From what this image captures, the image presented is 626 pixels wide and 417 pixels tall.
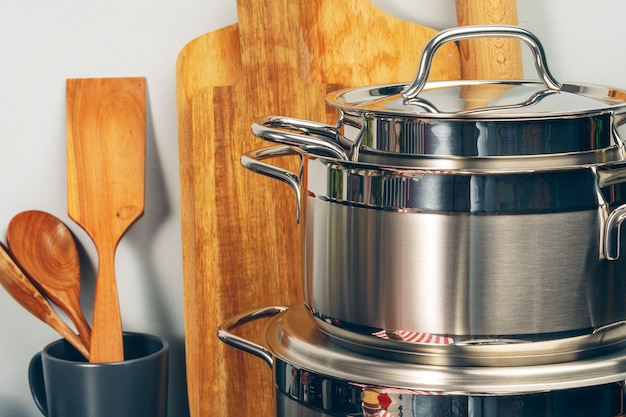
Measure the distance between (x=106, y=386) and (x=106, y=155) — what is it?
26 centimetres

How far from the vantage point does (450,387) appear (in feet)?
1.88

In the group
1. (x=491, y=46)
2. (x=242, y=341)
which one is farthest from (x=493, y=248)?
(x=491, y=46)

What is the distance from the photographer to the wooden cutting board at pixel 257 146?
3.01ft

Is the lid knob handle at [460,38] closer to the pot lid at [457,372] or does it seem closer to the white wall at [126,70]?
the pot lid at [457,372]

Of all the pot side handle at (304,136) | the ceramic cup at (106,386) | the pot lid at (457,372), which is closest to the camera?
the pot lid at (457,372)

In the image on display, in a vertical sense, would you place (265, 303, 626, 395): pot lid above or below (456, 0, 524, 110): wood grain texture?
below

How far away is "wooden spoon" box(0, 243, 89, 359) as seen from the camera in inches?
36.0

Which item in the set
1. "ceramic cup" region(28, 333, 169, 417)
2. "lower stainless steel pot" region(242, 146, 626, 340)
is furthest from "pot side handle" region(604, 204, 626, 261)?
"ceramic cup" region(28, 333, 169, 417)

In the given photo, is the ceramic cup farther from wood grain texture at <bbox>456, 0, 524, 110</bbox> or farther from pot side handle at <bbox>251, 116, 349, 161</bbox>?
wood grain texture at <bbox>456, 0, 524, 110</bbox>

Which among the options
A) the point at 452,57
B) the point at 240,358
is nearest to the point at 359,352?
the point at 240,358

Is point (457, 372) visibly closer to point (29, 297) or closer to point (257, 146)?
point (257, 146)

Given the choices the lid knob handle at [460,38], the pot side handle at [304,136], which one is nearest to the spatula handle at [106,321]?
the pot side handle at [304,136]

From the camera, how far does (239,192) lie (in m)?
0.93

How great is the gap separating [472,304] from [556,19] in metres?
0.49
